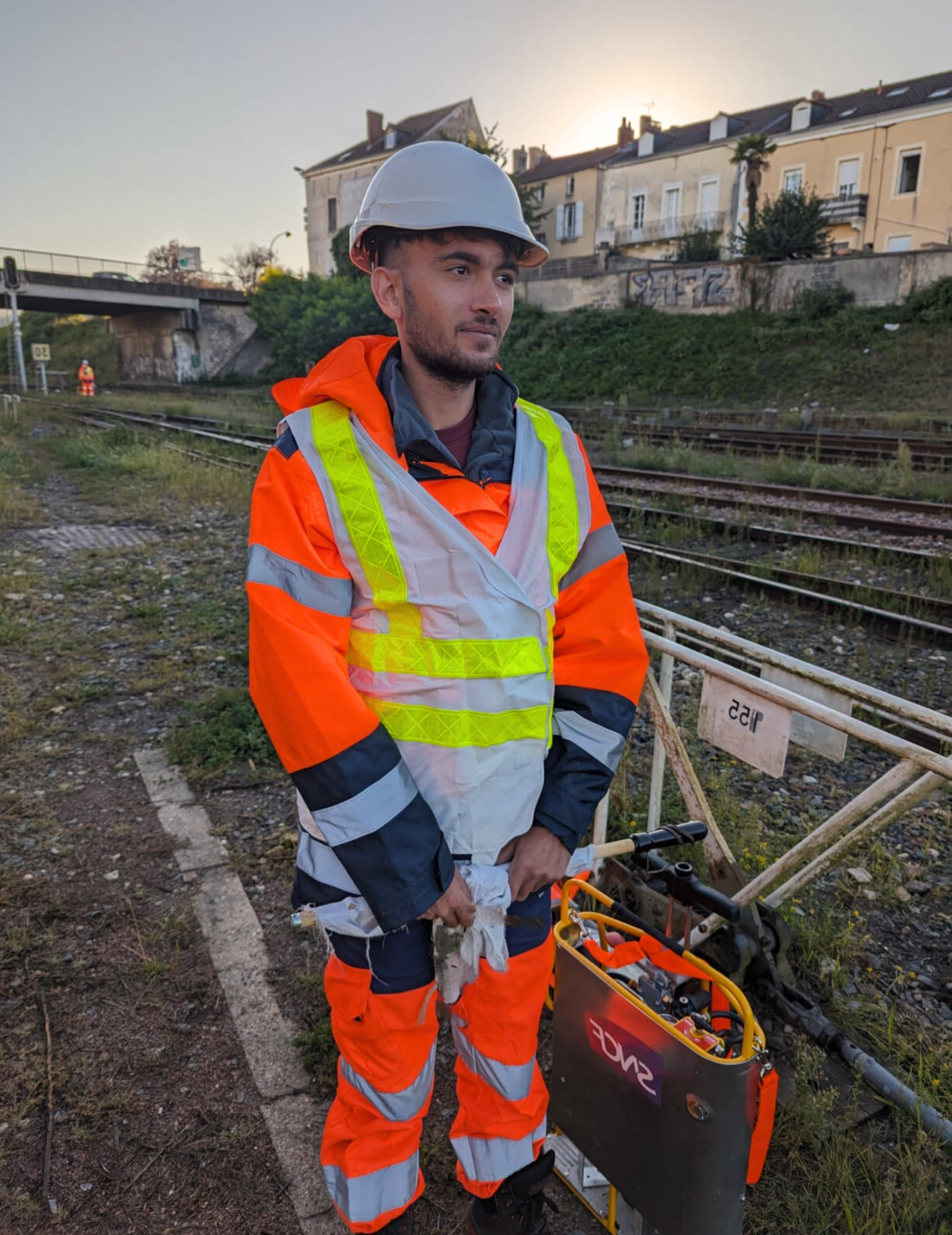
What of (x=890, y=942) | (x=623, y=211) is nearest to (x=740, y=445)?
(x=890, y=942)

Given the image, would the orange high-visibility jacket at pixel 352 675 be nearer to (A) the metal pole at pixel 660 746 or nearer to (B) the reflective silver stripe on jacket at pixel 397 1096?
(B) the reflective silver stripe on jacket at pixel 397 1096

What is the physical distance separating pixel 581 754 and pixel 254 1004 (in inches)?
64.6

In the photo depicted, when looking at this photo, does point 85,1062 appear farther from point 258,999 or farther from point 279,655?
point 279,655

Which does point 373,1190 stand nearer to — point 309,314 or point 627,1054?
point 627,1054

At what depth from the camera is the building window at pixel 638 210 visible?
4722 centimetres

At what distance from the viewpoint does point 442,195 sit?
6.20 ft

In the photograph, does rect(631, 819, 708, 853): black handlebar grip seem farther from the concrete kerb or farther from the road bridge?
the road bridge

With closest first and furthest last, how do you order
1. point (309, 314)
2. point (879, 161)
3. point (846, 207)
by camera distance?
point (879, 161) → point (846, 207) → point (309, 314)

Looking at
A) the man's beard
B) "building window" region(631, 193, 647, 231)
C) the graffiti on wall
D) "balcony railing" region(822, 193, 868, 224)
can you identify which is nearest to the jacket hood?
the man's beard

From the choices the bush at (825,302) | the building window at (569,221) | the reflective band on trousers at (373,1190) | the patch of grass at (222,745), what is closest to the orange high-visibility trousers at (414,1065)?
the reflective band on trousers at (373,1190)

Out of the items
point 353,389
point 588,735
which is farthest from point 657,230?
point 588,735

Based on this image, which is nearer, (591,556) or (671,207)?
(591,556)

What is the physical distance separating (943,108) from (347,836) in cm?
4447

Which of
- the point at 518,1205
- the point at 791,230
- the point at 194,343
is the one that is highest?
the point at 791,230
